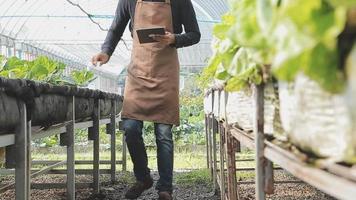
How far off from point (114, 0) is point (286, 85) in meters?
10.1

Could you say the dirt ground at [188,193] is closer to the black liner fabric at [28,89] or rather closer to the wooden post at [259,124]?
the black liner fabric at [28,89]

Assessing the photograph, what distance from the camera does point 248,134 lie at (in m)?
1.67

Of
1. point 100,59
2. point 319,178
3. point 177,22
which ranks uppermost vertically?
point 177,22

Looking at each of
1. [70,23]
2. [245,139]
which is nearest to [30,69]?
[245,139]

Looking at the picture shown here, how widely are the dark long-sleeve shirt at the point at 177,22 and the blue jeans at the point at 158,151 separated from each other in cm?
51

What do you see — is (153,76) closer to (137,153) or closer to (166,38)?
(166,38)

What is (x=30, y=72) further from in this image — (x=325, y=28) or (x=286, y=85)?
(x=325, y=28)

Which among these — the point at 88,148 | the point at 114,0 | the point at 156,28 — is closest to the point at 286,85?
the point at 156,28

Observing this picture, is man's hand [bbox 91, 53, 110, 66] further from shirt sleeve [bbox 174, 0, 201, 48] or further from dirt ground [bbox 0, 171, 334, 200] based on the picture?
dirt ground [bbox 0, 171, 334, 200]

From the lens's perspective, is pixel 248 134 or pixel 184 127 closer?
pixel 248 134

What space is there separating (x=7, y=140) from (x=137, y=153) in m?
1.27

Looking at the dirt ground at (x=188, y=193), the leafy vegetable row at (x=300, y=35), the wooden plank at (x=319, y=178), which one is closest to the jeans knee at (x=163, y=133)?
the dirt ground at (x=188, y=193)

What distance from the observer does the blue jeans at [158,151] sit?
3086mm

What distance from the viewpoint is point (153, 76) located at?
3.16m
